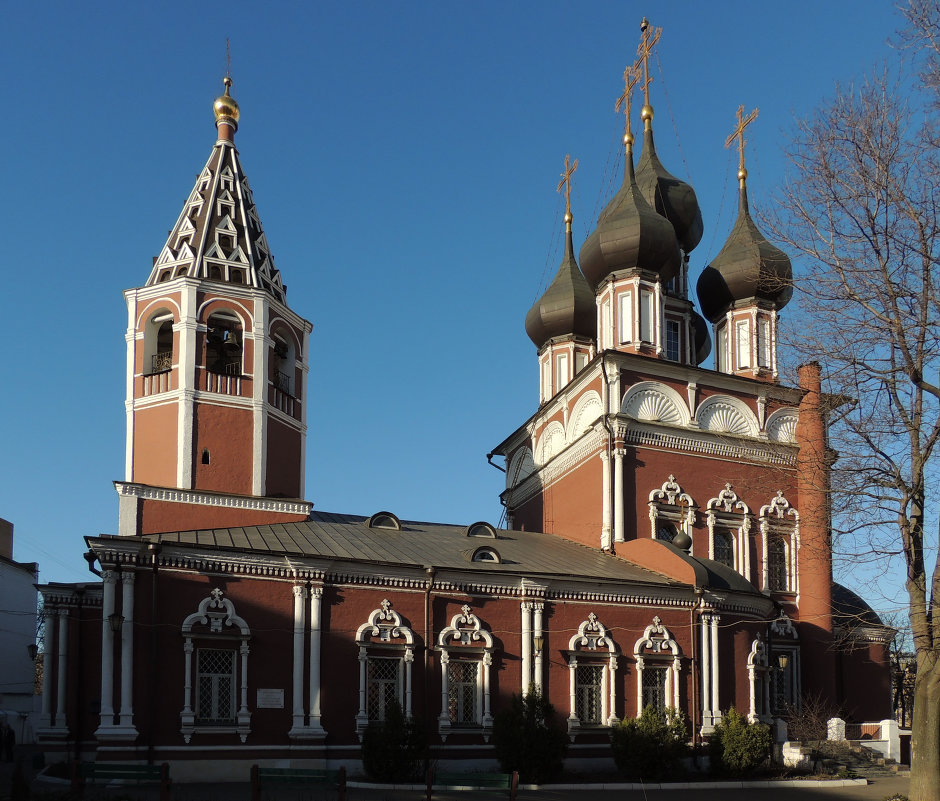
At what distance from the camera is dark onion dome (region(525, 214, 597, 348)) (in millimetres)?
26859

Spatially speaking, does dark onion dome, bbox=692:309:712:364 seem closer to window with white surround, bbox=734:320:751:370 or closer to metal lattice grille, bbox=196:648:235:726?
window with white surround, bbox=734:320:751:370

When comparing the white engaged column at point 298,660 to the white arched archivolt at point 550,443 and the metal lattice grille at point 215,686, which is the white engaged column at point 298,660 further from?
the white arched archivolt at point 550,443

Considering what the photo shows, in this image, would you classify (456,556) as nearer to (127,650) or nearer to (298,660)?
(298,660)

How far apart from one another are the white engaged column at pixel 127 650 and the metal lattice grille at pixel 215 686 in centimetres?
98

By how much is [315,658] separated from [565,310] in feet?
41.1

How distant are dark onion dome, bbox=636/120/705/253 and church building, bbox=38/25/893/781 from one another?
4.95ft

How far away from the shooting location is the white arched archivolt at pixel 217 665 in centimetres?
1630

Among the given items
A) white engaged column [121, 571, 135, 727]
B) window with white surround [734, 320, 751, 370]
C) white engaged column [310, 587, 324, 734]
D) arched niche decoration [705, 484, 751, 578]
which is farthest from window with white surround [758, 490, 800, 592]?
white engaged column [121, 571, 135, 727]

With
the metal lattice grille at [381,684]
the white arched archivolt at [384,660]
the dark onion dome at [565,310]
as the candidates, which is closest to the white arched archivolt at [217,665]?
the white arched archivolt at [384,660]

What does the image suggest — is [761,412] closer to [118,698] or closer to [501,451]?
[501,451]

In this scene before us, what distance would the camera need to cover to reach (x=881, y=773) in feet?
64.6

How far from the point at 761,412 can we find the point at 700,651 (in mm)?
6119

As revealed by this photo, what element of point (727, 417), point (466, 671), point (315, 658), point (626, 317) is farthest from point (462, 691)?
point (626, 317)

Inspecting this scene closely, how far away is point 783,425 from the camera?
944 inches
